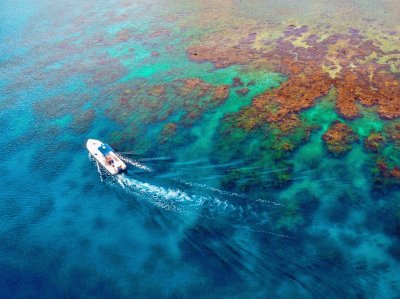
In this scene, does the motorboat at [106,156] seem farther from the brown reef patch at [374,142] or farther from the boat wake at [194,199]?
the brown reef patch at [374,142]

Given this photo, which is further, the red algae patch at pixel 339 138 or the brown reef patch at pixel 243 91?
the brown reef patch at pixel 243 91

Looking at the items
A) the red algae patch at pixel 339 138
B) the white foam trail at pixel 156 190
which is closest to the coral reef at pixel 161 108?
the white foam trail at pixel 156 190

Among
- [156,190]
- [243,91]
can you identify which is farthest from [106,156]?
[243,91]

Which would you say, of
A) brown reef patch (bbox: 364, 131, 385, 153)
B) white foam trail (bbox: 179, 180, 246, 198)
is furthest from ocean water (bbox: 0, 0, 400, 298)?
brown reef patch (bbox: 364, 131, 385, 153)

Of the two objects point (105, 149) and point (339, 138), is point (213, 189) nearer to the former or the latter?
point (105, 149)

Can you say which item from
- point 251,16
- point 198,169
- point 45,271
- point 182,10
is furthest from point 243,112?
point 182,10

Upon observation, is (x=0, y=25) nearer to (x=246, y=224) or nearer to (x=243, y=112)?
(x=243, y=112)

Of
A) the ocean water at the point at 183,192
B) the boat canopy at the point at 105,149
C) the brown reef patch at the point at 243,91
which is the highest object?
the boat canopy at the point at 105,149
